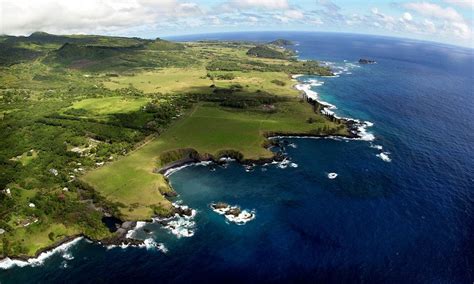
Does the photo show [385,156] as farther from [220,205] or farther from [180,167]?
[180,167]

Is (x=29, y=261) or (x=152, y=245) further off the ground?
(x=152, y=245)

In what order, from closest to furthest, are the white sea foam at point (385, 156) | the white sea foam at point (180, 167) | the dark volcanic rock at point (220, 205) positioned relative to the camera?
the dark volcanic rock at point (220, 205), the white sea foam at point (180, 167), the white sea foam at point (385, 156)

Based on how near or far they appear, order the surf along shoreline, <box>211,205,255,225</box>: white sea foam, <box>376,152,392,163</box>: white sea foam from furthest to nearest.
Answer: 1. <box>376,152,392,163</box>: white sea foam
2. <box>211,205,255,225</box>: white sea foam
3. the surf along shoreline

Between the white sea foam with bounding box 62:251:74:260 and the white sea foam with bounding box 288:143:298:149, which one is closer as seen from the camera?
the white sea foam with bounding box 62:251:74:260

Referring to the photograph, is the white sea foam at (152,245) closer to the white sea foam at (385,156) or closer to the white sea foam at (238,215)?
the white sea foam at (238,215)

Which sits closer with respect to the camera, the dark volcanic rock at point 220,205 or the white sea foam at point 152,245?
the white sea foam at point 152,245

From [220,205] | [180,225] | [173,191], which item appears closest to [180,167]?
[173,191]

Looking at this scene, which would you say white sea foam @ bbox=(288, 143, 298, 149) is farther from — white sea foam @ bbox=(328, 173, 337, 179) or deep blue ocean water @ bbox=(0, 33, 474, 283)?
white sea foam @ bbox=(328, 173, 337, 179)

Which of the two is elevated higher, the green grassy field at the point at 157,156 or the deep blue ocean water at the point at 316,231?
the green grassy field at the point at 157,156

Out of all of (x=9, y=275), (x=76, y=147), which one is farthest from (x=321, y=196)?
(x=76, y=147)

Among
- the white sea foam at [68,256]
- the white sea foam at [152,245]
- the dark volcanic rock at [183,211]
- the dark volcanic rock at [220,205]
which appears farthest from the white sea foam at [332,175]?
the white sea foam at [68,256]

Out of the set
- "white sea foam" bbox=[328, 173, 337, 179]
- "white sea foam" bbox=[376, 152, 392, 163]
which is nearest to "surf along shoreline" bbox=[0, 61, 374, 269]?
"white sea foam" bbox=[376, 152, 392, 163]

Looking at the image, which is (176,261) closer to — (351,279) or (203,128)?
(351,279)
